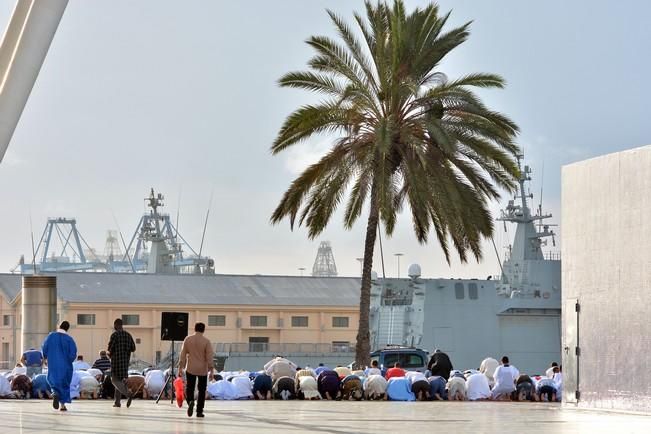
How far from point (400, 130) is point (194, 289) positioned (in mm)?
43157

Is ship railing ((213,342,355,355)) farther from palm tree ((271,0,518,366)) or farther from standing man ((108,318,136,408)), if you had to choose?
standing man ((108,318,136,408))

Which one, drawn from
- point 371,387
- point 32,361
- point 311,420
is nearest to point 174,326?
point 371,387

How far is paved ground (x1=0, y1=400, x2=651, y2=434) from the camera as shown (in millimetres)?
13914

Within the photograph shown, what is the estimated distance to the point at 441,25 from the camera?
Answer: 28672 mm

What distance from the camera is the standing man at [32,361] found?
2702cm

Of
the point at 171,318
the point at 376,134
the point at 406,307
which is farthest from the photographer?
the point at 406,307

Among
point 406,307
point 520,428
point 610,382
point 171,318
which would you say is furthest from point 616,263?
point 406,307

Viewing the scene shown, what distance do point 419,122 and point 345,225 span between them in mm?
2975

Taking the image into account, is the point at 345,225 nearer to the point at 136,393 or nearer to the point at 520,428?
the point at 136,393

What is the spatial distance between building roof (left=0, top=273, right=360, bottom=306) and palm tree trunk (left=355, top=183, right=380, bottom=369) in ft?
126

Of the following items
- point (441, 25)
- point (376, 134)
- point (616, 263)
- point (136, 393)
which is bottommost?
point (136, 393)

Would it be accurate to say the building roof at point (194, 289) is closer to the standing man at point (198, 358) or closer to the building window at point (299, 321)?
the building window at point (299, 321)

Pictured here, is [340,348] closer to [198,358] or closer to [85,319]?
[85,319]

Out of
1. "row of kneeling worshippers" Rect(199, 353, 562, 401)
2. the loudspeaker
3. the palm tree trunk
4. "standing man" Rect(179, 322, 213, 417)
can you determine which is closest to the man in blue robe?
"standing man" Rect(179, 322, 213, 417)
